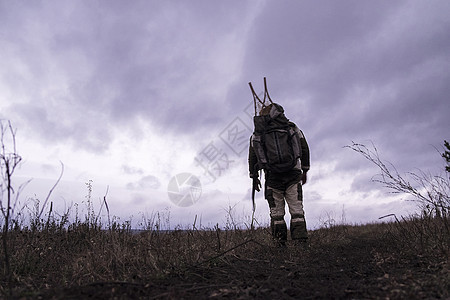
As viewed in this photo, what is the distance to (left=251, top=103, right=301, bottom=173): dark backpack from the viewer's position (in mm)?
5020

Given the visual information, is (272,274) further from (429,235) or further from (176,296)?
(429,235)

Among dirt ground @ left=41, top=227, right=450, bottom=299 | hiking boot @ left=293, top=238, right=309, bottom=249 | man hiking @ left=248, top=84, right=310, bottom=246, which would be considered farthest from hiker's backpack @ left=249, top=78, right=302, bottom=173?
dirt ground @ left=41, top=227, right=450, bottom=299

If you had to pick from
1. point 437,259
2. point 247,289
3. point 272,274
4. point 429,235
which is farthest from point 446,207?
point 247,289

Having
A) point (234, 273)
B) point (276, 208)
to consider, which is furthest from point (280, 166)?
point (234, 273)

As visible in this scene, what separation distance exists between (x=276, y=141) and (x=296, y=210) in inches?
46.5

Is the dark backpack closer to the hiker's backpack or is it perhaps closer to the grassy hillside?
the hiker's backpack

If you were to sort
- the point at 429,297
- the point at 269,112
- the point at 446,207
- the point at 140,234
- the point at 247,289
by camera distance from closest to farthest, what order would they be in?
the point at 429,297
the point at 247,289
the point at 446,207
the point at 140,234
the point at 269,112

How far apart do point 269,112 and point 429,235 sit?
2.98 metres

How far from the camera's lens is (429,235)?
3785 mm

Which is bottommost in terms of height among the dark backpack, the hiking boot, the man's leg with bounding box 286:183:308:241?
the hiking boot

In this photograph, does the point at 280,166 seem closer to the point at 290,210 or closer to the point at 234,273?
the point at 290,210

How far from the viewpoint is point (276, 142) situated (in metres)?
5.09

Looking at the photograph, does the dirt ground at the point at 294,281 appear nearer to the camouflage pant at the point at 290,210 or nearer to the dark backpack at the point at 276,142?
the camouflage pant at the point at 290,210

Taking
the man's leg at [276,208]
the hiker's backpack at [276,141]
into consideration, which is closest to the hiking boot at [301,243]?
the man's leg at [276,208]
